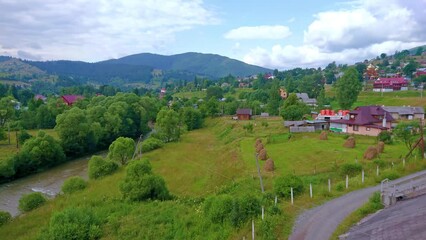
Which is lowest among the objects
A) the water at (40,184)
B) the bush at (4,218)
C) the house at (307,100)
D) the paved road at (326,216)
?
the water at (40,184)

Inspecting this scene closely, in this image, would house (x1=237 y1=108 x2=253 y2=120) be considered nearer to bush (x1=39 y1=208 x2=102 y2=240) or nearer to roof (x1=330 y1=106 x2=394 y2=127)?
roof (x1=330 y1=106 x2=394 y2=127)

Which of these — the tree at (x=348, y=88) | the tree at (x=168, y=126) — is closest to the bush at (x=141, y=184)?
the tree at (x=168, y=126)

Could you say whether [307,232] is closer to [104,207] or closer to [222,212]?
[222,212]

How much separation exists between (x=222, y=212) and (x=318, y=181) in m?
10.5

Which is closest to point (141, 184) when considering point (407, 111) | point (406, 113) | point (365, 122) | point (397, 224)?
point (397, 224)

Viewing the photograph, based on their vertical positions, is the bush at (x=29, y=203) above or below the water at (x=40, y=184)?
above

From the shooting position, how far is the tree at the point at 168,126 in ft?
199

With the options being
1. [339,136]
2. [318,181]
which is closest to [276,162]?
[318,181]

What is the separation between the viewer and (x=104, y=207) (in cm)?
2862

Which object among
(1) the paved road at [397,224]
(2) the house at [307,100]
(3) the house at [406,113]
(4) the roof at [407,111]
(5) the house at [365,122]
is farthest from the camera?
(2) the house at [307,100]

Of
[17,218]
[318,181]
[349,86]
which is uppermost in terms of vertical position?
[349,86]

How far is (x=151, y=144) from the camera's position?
2188 inches

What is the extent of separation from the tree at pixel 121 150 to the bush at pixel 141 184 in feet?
50.4

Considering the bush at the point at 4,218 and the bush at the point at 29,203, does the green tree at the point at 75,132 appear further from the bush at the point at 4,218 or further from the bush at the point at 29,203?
the bush at the point at 4,218
